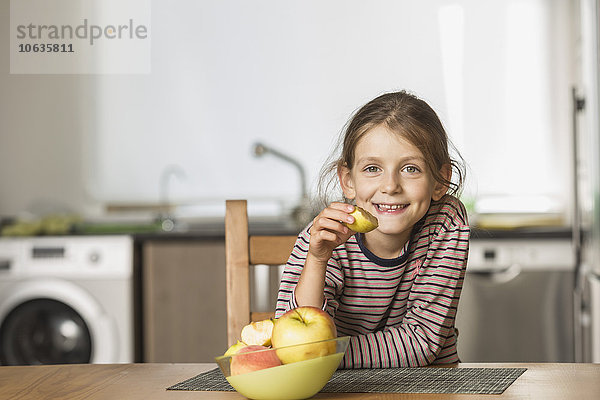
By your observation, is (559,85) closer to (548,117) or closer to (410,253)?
(548,117)

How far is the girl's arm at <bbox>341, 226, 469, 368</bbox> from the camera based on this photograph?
974 mm

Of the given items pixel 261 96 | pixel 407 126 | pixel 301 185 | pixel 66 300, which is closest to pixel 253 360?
pixel 407 126

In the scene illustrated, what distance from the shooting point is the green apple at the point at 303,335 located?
0.73 m

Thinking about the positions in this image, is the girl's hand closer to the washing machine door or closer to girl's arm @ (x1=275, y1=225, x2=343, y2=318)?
girl's arm @ (x1=275, y1=225, x2=343, y2=318)

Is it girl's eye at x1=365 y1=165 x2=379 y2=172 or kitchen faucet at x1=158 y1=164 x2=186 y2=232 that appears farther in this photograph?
kitchen faucet at x1=158 y1=164 x2=186 y2=232

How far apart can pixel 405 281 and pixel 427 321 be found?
118mm

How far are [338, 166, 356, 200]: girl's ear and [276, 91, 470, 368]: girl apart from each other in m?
0.02

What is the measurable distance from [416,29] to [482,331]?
143 cm

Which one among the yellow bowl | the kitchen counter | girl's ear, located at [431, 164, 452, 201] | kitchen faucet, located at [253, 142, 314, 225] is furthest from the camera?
kitchen faucet, located at [253, 142, 314, 225]

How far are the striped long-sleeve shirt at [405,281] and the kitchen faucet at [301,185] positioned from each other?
1770mm

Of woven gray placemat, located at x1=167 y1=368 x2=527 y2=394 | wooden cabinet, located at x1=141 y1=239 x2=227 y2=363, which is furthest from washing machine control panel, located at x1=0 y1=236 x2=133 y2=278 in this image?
woven gray placemat, located at x1=167 y1=368 x2=527 y2=394

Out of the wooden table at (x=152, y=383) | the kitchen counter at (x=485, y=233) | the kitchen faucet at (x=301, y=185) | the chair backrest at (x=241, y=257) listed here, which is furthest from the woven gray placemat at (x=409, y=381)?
the kitchen faucet at (x=301, y=185)

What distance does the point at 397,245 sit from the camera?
46.3 inches

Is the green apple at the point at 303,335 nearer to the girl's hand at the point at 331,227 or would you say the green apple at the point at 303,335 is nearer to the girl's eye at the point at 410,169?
the girl's hand at the point at 331,227
